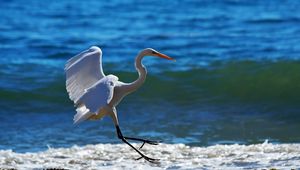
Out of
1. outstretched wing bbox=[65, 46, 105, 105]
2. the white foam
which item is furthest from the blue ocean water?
outstretched wing bbox=[65, 46, 105, 105]

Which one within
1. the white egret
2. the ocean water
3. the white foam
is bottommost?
the white foam

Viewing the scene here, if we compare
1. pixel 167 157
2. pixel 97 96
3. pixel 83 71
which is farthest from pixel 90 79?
pixel 167 157

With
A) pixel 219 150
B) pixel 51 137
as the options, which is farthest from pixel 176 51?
pixel 219 150

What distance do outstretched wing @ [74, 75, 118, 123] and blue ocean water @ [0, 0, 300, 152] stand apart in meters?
2.03

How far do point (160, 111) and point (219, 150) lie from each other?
2.82 m

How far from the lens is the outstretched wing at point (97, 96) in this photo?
672cm

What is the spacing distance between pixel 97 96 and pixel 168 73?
659 centimetres

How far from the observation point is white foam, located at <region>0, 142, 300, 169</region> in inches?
294

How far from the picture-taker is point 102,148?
8.55m

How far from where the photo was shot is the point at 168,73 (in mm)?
13352

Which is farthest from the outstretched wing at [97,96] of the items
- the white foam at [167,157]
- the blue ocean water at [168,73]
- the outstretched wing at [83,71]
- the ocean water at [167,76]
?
the blue ocean water at [168,73]

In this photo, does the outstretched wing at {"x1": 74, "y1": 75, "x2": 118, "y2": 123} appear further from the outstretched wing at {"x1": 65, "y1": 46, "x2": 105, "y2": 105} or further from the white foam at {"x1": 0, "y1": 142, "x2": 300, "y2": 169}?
the white foam at {"x1": 0, "y1": 142, "x2": 300, "y2": 169}

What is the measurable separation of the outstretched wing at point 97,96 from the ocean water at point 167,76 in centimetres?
135

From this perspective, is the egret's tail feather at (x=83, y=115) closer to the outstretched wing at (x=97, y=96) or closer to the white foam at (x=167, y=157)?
the outstretched wing at (x=97, y=96)
